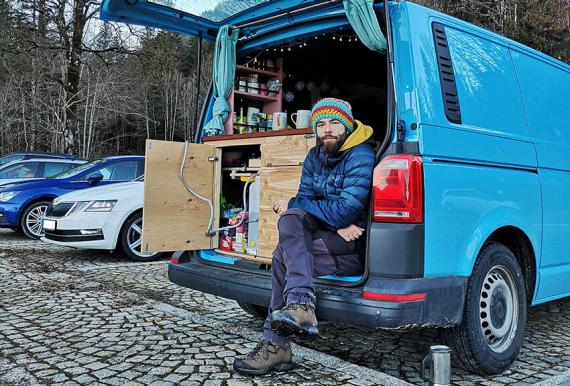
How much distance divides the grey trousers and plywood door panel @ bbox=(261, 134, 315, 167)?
2.48ft

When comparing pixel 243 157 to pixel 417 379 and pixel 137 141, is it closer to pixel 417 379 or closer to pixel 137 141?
pixel 417 379

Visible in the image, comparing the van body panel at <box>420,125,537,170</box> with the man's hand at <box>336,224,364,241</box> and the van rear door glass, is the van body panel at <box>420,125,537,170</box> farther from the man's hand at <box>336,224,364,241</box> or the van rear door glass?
the van rear door glass

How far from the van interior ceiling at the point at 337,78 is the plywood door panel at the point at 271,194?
1.59 metres

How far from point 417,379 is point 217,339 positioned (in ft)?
4.69

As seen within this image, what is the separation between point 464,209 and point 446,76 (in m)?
0.77

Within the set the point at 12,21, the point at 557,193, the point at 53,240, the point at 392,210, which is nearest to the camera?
the point at 392,210

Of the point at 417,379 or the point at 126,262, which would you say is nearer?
the point at 417,379

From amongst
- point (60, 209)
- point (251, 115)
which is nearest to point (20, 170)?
point (60, 209)

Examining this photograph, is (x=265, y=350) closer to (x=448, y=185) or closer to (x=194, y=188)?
(x=448, y=185)

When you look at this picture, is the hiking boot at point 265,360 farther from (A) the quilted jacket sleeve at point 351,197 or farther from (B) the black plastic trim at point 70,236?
(B) the black plastic trim at point 70,236

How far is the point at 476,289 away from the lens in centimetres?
294

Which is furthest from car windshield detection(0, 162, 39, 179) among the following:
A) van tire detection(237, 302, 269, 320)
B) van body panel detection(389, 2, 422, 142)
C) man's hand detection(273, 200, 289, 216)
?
van body panel detection(389, 2, 422, 142)

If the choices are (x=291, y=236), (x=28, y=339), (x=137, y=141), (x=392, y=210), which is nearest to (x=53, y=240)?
(x=28, y=339)

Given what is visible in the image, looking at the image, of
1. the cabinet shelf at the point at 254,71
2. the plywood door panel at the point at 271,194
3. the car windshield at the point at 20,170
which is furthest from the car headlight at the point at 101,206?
the car windshield at the point at 20,170
